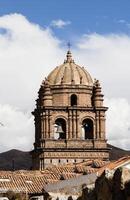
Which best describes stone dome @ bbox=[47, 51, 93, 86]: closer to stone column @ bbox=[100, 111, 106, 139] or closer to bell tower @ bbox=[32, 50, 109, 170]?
bell tower @ bbox=[32, 50, 109, 170]

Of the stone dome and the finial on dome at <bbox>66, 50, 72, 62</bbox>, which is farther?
the finial on dome at <bbox>66, 50, 72, 62</bbox>

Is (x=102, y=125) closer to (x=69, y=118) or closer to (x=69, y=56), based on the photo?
(x=69, y=118)

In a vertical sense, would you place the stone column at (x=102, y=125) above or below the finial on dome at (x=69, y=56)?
below

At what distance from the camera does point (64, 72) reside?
7481 cm

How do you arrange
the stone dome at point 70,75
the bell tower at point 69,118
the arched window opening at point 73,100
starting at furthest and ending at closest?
1. the stone dome at point 70,75
2. the arched window opening at point 73,100
3. the bell tower at point 69,118

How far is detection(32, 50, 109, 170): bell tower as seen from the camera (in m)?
71.6

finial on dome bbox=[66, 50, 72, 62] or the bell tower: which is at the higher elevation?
finial on dome bbox=[66, 50, 72, 62]

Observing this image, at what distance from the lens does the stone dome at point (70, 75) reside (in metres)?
74.4

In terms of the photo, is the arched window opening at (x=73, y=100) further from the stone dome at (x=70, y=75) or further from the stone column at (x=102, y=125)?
the stone column at (x=102, y=125)

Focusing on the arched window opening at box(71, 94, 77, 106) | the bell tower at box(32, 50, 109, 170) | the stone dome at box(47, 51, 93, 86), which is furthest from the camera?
the stone dome at box(47, 51, 93, 86)

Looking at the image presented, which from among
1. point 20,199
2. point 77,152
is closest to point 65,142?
point 77,152

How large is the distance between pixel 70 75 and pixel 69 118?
15.2 ft

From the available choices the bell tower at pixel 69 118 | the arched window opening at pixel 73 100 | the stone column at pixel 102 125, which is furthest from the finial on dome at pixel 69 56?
the stone column at pixel 102 125

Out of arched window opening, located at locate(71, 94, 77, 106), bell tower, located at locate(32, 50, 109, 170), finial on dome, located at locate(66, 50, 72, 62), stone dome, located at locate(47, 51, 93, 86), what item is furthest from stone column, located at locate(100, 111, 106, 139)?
finial on dome, located at locate(66, 50, 72, 62)
